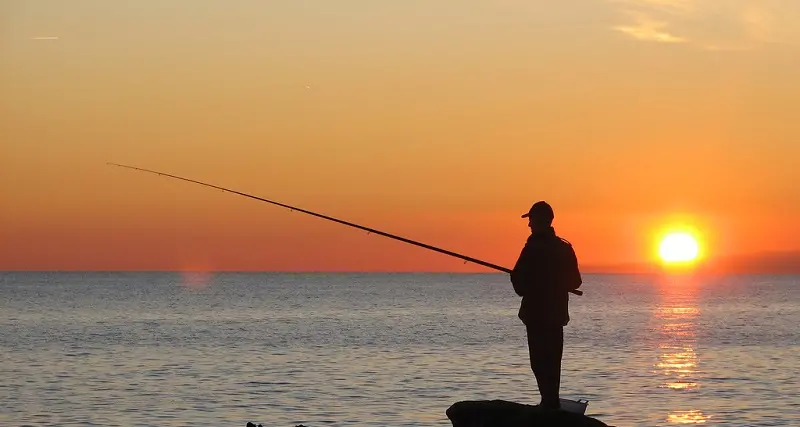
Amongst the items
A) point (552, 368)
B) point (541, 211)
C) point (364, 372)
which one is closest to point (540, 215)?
point (541, 211)

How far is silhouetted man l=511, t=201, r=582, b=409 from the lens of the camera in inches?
528

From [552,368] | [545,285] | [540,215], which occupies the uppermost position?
[540,215]

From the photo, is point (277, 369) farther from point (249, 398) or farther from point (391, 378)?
point (249, 398)

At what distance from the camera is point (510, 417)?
13.7m

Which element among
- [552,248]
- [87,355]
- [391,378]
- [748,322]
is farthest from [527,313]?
[748,322]

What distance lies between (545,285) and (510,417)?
145 cm

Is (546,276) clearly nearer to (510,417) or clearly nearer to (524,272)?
(524,272)

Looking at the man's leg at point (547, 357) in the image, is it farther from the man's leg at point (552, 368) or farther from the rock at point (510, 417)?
the rock at point (510, 417)

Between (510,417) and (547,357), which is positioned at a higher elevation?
(547,357)

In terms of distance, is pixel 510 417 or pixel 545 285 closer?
pixel 545 285

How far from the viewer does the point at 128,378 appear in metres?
32.7

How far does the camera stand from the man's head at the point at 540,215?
1336 centimetres

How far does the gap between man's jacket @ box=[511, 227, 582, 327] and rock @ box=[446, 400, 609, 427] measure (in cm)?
93

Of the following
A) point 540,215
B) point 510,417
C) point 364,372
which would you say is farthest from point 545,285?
point 364,372
